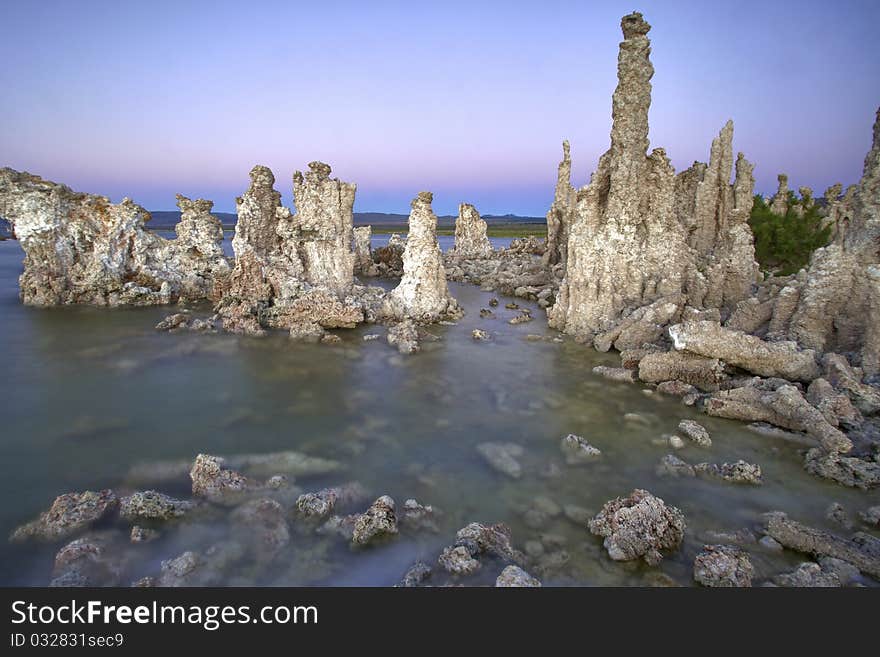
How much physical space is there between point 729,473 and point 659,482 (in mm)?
1317

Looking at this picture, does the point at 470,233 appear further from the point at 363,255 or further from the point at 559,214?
the point at 559,214

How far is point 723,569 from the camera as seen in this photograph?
19.7 feet

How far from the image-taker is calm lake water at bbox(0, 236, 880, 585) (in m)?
6.62

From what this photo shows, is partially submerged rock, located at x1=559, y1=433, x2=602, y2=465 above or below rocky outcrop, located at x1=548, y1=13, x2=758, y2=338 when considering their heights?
below

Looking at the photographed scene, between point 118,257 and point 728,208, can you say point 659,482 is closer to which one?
point 728,208

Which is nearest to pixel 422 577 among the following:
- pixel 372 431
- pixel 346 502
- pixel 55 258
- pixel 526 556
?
pixel 526 556

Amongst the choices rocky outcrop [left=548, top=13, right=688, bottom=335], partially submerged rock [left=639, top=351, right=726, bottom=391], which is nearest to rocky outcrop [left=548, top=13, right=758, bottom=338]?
rocky outcrop [left=548, top=13, right=688, bottom=335]

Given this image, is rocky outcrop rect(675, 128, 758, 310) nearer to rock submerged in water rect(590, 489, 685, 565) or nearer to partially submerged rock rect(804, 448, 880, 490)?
partially submerged rock rect(804, 448, 880, 490)

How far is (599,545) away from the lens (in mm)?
6770

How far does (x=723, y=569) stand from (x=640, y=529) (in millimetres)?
1044

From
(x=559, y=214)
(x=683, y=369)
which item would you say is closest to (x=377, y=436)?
(x=683, y=369)

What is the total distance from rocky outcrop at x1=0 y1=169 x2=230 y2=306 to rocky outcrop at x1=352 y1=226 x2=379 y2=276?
10.4m

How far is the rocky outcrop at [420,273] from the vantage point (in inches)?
795

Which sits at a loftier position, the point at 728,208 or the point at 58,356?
the point at 728,208
